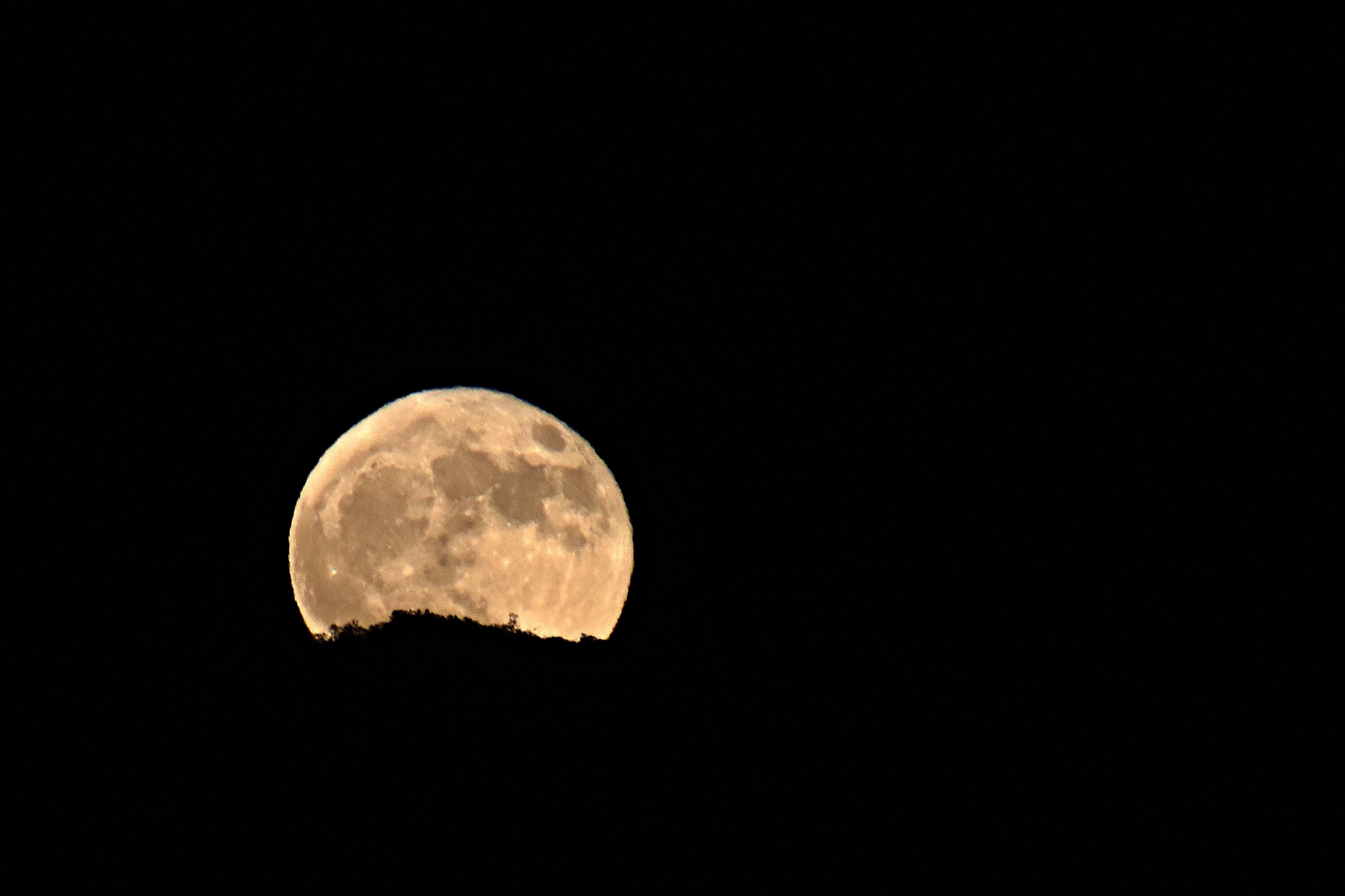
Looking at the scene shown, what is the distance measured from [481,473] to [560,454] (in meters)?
0.51

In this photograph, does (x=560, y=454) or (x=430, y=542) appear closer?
(x=430, y=542)

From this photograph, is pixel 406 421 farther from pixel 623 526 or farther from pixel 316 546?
pixel 623 526

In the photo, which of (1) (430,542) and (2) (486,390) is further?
(2) (486,390)

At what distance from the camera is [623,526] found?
7062 mm

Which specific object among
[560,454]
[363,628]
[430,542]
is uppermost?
[560,454]

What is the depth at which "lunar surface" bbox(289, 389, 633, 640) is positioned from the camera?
6.31 m

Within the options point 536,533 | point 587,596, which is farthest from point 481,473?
point 587,596

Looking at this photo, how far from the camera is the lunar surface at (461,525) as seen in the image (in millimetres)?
6312

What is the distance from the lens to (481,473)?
6523mm

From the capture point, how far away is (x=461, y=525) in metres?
6.35

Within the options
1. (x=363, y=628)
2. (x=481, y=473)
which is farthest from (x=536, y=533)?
(x=363, y=628)

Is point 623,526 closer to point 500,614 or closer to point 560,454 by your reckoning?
point 560,454

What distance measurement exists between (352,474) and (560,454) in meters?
1.02

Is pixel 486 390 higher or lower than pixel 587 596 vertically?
higher
